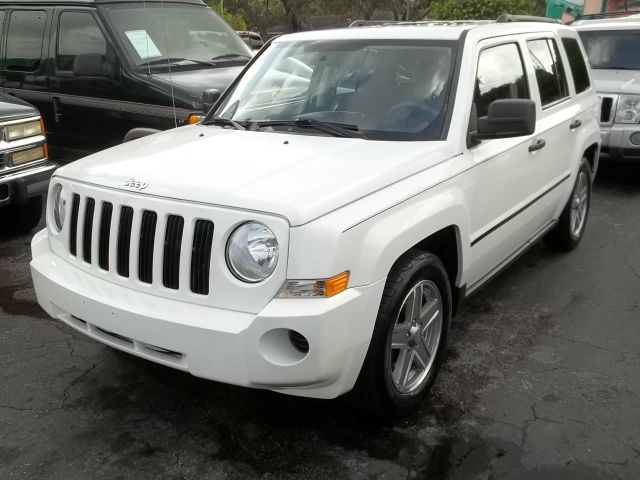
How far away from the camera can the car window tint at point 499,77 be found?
12.5ft

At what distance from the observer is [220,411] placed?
130 inches

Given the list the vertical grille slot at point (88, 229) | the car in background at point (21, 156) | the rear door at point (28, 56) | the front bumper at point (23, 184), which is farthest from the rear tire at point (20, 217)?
the vertical grille slot at point (88, 229)

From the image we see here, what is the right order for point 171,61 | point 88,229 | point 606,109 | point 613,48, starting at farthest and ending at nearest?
point 613,48 < point 606,109 < point 171,61 < point 88,229

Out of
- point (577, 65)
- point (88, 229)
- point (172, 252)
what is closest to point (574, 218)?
point (577, 65)

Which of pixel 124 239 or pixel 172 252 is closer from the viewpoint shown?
pixel 172 252

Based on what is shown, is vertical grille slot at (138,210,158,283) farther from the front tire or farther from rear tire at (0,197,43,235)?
rear tire at (0,197,43,235)

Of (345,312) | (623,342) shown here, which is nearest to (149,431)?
(345,312)

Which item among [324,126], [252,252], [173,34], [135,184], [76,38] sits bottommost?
[252,252]

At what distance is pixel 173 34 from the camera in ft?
23.7

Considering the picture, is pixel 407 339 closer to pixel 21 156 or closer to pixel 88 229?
pixel 88 229

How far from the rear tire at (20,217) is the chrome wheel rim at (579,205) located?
4.54m

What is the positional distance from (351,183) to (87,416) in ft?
5.53

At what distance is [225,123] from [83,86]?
11.8 ft

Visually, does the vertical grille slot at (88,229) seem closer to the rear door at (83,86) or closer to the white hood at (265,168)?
the white hood at (265,168)
